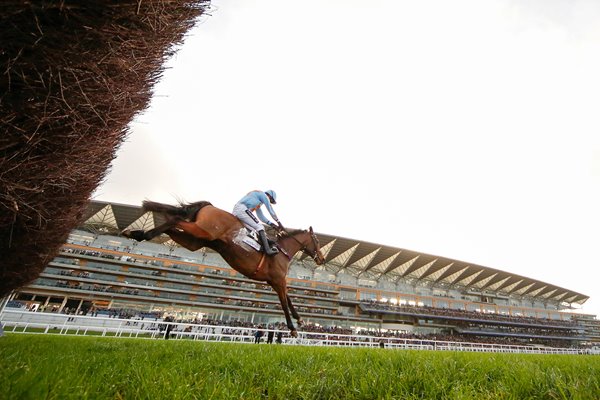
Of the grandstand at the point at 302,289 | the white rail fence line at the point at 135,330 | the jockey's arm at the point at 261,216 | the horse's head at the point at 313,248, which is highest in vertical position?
the jockey's arm at the point at 261,216

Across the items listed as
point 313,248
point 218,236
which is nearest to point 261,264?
point 218,236

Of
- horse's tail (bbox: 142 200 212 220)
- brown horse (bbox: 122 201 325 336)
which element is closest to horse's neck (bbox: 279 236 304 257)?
brown horse (bbox: 122 201 325 336)

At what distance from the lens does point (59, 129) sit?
252 centimetres

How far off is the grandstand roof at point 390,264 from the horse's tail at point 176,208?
4742cm

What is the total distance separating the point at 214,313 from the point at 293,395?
5787cm

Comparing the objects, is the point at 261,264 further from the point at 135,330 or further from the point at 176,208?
the point at 135,330

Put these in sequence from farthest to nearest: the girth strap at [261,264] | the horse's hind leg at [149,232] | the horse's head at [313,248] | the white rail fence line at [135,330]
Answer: the white rail fence line at [135,330] → the horse's head at [313,248] → the girth strap at [261,264] → the horse's hind leg at [149,232]

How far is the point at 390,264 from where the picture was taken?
2566 inches

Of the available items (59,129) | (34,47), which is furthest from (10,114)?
(34,47)

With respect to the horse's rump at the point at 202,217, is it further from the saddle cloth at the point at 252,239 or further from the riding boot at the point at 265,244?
the riding boot at the point at 265,244

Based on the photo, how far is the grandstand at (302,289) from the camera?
48.9 m

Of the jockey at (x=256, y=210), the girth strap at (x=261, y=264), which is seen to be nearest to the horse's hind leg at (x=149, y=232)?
the jockey at (x=256, y=210)

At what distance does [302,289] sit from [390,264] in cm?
2122

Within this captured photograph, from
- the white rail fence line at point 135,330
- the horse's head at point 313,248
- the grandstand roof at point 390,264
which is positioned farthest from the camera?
the grandstand roof at point 390,264
